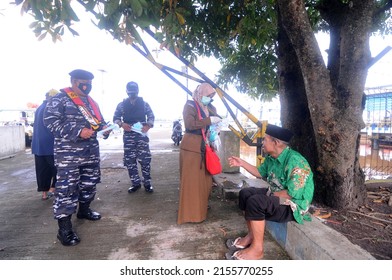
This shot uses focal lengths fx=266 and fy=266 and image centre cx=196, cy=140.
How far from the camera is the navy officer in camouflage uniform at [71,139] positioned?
2697 mm

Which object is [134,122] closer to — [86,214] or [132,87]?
[132,87]

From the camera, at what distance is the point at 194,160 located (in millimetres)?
3100

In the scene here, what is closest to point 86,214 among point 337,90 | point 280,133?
point 280,133

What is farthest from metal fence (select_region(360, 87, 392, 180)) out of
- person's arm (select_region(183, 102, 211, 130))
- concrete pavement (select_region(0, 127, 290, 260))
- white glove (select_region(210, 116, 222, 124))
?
person's arm (select_region(183, 102, 211, 130))

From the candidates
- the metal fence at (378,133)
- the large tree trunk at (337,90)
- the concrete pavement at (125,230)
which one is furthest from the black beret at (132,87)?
the metal fence at (378,133)

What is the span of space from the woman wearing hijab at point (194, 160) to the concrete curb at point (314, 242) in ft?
2.82

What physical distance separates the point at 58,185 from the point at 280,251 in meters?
2.29

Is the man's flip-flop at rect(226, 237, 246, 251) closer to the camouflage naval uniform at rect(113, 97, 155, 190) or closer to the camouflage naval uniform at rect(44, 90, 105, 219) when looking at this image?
the camouflage naval uniform at rect(44, 90, 105, 219)

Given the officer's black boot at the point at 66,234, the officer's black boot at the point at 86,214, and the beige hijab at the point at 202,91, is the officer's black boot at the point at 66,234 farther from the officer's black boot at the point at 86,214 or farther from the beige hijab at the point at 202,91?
the beige hijab at the point at 202,91

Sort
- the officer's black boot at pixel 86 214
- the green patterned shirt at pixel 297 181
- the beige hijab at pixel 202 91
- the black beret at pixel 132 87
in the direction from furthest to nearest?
the black beret at pixel 132 87, the officer's black boot at pixel 86 214, the beige hijab at pixel 202 91, the green patterned shirt at pixel 297 181

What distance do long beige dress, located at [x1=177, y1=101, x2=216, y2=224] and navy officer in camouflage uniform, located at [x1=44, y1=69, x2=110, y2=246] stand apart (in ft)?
3.32

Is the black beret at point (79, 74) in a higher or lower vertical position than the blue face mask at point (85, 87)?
higher

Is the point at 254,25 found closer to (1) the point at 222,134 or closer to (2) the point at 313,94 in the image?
(2) the point at 313,94

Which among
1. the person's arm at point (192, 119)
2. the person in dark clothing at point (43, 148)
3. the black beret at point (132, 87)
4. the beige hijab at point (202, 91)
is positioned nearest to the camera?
the person's arm at point (192, 119)
